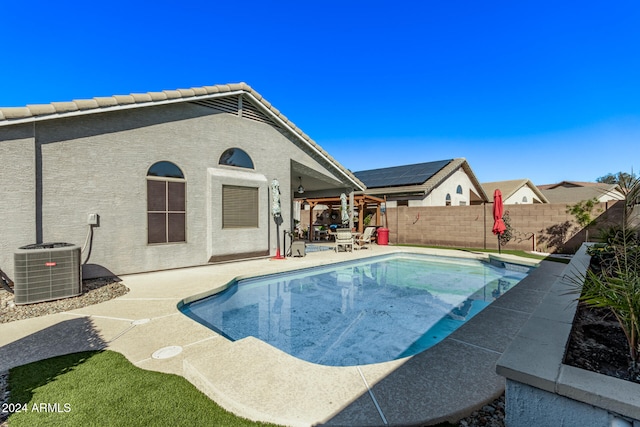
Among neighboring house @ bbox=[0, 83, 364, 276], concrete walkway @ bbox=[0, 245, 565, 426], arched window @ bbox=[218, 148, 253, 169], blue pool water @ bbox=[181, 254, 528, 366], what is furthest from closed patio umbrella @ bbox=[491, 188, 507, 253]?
arched window @ bbox=[218, 148, 253, 169]

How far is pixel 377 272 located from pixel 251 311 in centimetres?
579

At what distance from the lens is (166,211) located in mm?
9328

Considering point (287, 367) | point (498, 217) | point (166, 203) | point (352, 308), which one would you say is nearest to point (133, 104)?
point (166, 203)

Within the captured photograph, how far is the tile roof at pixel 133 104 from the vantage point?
665 centimetres

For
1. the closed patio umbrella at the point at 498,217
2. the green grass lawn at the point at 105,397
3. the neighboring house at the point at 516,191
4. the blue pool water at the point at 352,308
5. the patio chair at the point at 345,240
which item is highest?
the neighboring house at the point at 516,191

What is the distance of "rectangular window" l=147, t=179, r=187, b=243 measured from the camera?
8992mm

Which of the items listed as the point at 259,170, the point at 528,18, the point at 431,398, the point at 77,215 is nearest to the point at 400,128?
the point at 528,18

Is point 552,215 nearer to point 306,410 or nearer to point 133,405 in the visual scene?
point 306,410

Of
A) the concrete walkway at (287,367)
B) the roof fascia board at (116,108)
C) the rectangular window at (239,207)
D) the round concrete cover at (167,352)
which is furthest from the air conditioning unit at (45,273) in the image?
the rectangular window at (239,207)

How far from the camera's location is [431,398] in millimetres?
2588

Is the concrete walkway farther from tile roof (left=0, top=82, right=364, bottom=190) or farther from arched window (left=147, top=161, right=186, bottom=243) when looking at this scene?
tile roof (left=0, top=82, right=364, bottom=190)

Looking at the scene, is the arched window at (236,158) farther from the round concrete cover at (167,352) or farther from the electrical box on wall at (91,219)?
the round concrete cover at (167,352)

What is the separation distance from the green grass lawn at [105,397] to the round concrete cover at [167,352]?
0.31 metres

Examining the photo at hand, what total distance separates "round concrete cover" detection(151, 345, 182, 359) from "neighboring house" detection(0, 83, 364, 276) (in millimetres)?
6016
